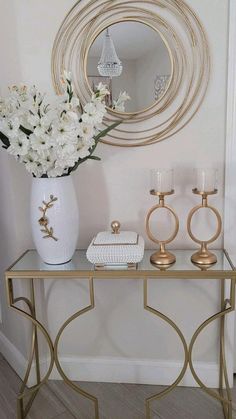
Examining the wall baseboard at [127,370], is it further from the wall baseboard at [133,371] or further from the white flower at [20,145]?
the white flower at [20,145]

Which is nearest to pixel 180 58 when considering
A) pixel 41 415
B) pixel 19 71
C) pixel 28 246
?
pixel 19 71

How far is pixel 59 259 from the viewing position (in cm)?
155

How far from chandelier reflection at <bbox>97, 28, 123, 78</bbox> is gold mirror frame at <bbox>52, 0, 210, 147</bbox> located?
55 mm

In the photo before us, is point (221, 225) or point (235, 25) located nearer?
point (235, 25)

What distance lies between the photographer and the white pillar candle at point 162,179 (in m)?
1.51

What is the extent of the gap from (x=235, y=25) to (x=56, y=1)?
725mm

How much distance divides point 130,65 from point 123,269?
830 mm

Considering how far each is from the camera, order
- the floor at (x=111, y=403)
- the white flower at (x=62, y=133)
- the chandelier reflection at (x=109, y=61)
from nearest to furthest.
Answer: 1. the white flower at (x=62, y=133)
2. the chandelier reflection at (x=109, y=61)
3. the floor at (x=111, y=403)

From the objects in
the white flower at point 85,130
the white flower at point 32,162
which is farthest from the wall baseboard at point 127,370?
the white flower at point 85,130

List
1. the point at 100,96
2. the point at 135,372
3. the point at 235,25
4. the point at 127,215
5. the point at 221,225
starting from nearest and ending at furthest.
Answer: the point at 100,96, the point at 235,25, the point at 221,225, the point at 127,215, the point at 135,372

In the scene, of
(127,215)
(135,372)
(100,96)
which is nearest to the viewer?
(100,96)

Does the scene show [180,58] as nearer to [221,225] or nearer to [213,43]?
[213,43]

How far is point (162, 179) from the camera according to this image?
152 centimetres

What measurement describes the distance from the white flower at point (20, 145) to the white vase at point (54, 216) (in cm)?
16
